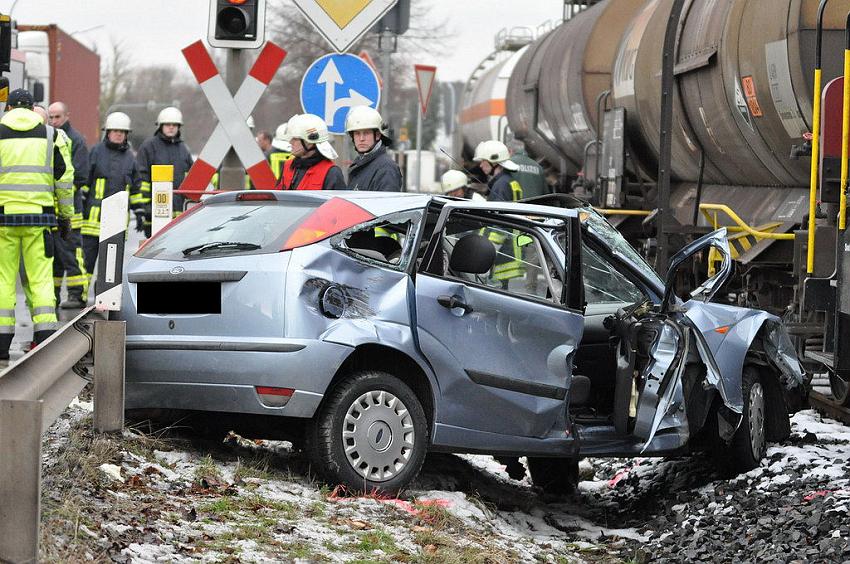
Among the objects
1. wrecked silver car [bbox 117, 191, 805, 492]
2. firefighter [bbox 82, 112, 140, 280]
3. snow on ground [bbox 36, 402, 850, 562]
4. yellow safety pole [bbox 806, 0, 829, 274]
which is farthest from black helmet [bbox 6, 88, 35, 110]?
yellow safety pole [bbox 806, 0, 829, 274]

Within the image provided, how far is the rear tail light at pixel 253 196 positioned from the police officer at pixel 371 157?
2.39m

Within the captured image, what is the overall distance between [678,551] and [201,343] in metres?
2.49

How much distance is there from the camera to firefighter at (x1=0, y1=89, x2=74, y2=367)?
1095 cm

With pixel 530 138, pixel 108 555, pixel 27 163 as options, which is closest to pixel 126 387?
pixel 108 555

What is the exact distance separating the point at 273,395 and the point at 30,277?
5.00m

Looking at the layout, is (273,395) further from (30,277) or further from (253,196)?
(30,277)

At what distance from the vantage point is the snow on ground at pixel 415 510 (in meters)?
5.62

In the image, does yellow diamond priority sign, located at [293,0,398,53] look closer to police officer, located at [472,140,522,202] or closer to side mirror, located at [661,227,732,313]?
police officer, located at [472,140,522,202]

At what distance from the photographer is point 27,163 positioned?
11102mm

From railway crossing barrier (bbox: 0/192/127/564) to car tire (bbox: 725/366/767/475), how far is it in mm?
3449

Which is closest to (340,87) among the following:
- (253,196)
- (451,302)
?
(253,196)

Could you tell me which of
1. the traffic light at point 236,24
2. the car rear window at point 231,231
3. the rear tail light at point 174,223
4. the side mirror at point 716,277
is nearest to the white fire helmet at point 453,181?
the traffic light at point 236,24

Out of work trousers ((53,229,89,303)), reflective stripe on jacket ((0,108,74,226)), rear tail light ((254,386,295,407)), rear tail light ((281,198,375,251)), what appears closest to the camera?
rear tail light ((254,386,295,407))

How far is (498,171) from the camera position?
1459 cm
